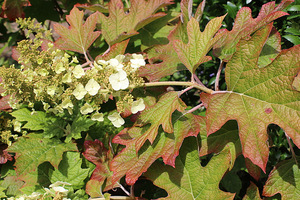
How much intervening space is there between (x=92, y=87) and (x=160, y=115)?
0.37 metres

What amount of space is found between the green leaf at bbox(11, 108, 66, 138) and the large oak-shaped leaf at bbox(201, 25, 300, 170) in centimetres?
95

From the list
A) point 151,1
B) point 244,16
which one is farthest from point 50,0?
point 244,16

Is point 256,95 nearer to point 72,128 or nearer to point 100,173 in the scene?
point 100,173

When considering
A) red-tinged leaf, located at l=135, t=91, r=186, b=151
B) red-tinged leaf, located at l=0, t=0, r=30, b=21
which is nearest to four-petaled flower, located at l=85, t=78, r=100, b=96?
red-tinged leaf, located at l=135, t=91, r=186, b=151

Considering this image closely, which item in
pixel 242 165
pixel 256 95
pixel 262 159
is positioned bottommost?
pixel 242 165

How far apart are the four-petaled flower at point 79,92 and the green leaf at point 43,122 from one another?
0.54 metres

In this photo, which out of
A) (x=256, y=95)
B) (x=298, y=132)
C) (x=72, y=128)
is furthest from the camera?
(x=72, y=128)

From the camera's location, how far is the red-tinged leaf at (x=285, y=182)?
4.49 ft

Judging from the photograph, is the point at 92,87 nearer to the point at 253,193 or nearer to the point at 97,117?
the point at 97,117

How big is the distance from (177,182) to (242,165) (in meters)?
0.83

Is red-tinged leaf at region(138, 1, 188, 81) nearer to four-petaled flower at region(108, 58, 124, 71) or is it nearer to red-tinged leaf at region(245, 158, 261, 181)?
four-petaled flower at region(108, 58, 124, 71)

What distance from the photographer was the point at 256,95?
51.7 inches

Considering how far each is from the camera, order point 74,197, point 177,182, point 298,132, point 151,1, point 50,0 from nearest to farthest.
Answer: point 298,132 < point 177,182 < point 74,197 < point 151,1 < point 50,0

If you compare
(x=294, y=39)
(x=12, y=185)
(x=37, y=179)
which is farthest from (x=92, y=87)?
(x=294, y=39)
